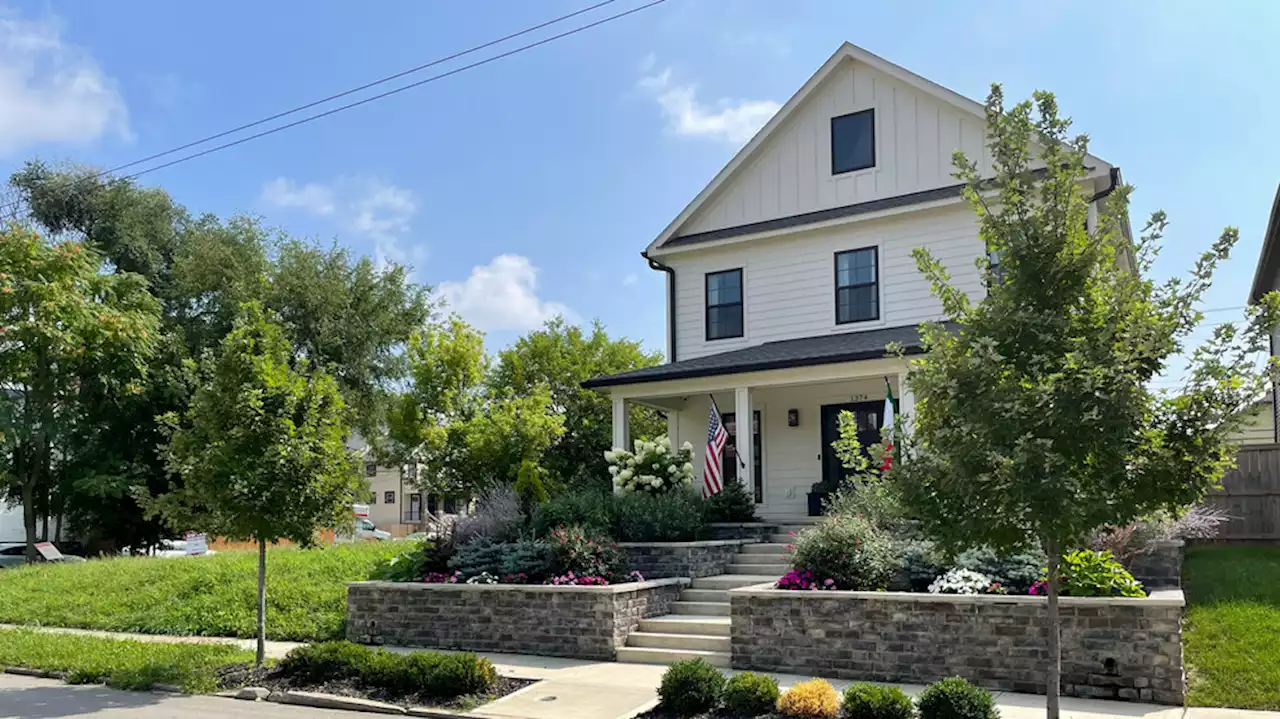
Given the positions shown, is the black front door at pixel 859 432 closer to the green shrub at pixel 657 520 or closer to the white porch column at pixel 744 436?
the white porch column at pixel 744 436

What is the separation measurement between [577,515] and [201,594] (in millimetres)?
6490

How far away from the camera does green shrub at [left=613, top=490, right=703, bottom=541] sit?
14.3 meters

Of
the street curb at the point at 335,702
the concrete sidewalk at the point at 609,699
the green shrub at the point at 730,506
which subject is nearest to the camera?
the concrete sidewalk at the point at 609,699

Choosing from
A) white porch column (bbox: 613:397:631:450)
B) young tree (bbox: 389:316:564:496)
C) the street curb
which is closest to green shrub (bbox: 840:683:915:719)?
the street curb

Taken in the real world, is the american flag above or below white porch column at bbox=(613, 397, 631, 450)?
below

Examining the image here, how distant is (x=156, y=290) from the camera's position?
30.2 m

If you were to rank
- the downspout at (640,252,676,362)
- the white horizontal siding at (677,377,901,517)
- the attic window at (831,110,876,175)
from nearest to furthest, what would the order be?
the white horizontal siding at (677,377,901,517), the attic window at (831,110,876,175), the downspout at (640,252,676,362)

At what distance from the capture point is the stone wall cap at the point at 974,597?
8852 mm

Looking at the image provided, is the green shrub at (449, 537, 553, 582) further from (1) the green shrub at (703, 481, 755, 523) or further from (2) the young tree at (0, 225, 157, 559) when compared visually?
(2) the young tree at (0, 225, 157, 559)

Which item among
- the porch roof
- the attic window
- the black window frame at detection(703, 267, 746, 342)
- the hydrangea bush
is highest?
the attic window

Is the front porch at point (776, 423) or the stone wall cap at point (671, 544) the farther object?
the front porch at point (776, 423)

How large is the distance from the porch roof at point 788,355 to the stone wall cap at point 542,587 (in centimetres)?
413

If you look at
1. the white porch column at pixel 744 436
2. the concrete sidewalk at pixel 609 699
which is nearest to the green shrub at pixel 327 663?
the concrete sidewalk at pixel 609 699

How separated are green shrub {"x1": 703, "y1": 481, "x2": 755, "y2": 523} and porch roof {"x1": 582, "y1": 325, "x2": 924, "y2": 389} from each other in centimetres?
199
